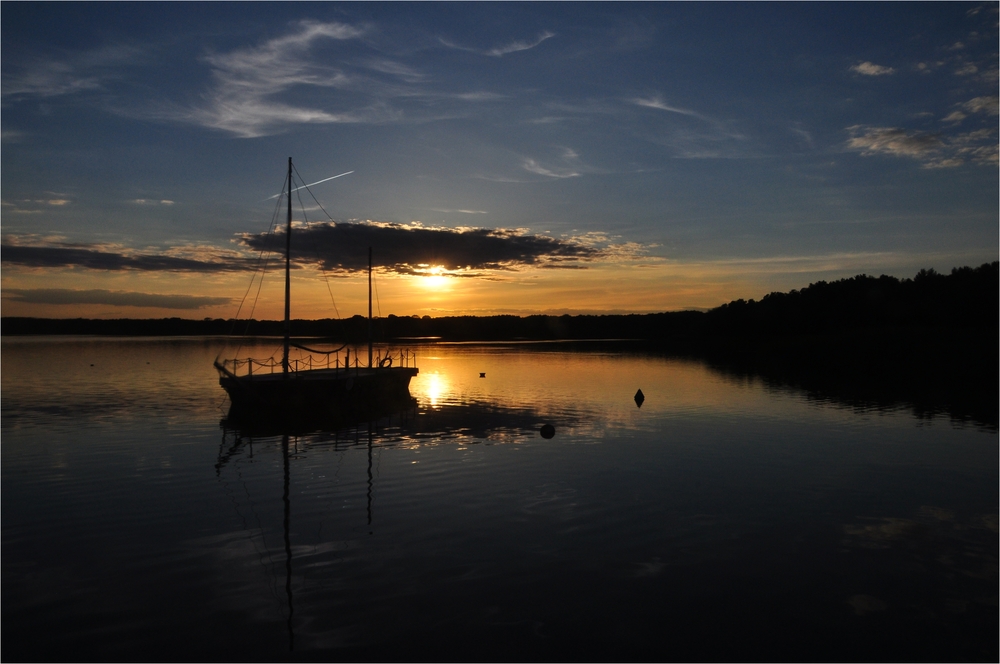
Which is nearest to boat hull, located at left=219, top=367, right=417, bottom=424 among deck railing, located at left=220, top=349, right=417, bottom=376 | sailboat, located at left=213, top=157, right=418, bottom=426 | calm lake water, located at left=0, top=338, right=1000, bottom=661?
sailboat, located at left=213, top=157, right=418, bottom=426

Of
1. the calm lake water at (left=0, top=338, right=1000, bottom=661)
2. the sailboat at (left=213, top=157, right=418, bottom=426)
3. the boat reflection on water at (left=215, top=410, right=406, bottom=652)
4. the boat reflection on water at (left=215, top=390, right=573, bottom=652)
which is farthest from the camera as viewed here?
the sailboat at (left=213, top=157, right=418, bottom=426)

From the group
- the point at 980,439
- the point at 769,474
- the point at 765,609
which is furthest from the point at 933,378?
the point at 765,609

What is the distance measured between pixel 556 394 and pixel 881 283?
126 meters

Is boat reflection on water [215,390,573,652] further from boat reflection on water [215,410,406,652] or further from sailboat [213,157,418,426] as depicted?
sailboat [213,157,418,426]

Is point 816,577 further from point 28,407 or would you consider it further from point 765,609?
point 28,407

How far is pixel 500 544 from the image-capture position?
1617cm

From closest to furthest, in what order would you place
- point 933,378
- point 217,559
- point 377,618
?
point 377,618 < point 217,559 < point 933,378

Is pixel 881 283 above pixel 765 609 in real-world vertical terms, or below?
above

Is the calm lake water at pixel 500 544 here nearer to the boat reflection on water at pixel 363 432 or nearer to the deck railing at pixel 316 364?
the boat reflection on water at pixel 363 432

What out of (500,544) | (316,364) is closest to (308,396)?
(500,544)

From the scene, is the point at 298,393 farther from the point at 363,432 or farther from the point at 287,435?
the point at 363,432

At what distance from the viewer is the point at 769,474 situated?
24562 mm

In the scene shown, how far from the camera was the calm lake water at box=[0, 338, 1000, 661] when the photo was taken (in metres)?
11.4

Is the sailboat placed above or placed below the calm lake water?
above
